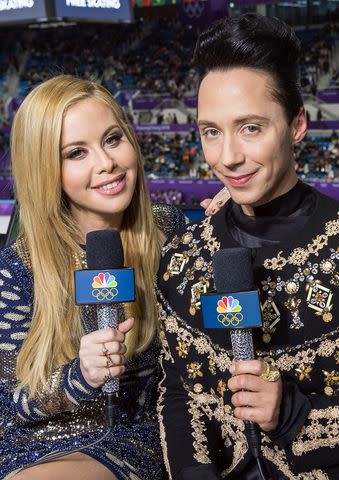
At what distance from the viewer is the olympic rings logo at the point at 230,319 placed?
110 cm

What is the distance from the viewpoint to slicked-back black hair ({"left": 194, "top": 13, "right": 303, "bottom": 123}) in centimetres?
123

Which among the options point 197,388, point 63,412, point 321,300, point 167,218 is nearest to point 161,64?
point 167,218

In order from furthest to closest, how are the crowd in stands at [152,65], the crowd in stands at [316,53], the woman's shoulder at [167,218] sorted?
the crowd in stands at [316,53]
the crowd in stands at [152,65]
the woman's shoulder at [167,218]

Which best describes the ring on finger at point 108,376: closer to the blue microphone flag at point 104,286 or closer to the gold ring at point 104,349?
the gold ring at point 104,349

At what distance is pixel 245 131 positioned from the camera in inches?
48.0

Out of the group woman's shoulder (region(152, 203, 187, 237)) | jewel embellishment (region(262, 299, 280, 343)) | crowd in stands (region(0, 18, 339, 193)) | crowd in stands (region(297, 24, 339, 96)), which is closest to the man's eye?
jewel embellishment (region(262, 299, 280, 343))

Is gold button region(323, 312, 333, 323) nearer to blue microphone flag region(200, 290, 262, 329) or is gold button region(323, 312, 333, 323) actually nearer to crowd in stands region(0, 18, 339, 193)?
blue microphone flag region(200, 290, 262, 329)

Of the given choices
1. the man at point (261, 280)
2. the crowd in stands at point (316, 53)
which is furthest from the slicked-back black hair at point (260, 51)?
the crowd in stands at point (316, 53)

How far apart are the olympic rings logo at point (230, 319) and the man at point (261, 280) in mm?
69

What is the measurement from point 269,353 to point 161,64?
12680mm

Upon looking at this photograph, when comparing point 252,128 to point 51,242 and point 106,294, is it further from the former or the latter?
point 51,242

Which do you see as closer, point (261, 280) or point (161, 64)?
point (261, 280)

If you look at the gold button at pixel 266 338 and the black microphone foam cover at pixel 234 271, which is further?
the gold button at pixel 266 338

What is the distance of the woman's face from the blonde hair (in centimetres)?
2
